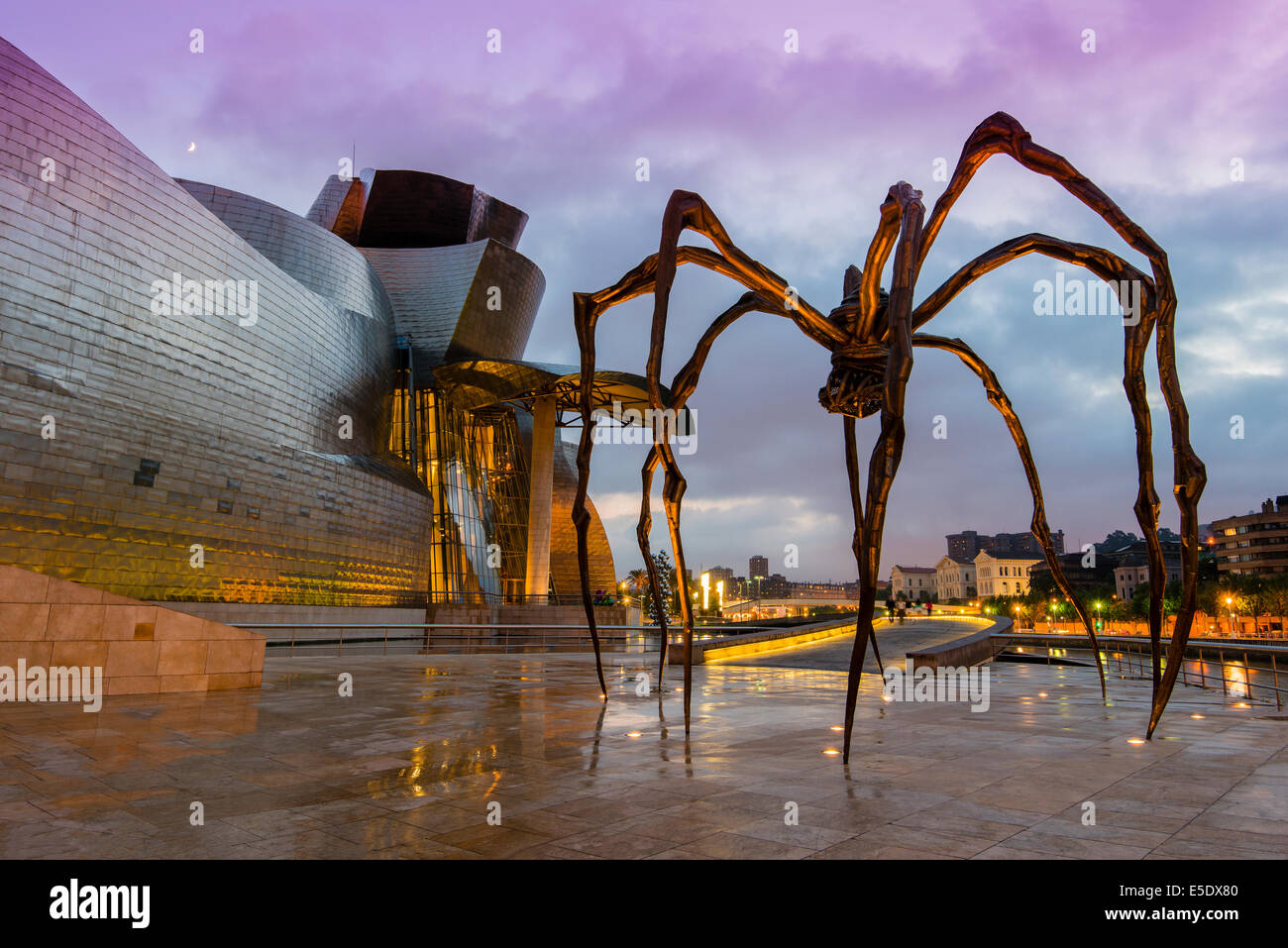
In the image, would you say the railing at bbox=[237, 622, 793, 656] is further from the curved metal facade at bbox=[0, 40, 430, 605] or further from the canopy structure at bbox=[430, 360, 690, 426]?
the canopy structure at bbox=[430, 360, 690, 426]

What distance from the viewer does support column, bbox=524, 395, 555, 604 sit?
38.6m

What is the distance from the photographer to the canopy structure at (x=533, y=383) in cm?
3668

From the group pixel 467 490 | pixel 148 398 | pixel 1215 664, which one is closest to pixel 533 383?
pixel 467 490

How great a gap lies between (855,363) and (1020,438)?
9.18ft

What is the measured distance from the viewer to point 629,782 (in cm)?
458

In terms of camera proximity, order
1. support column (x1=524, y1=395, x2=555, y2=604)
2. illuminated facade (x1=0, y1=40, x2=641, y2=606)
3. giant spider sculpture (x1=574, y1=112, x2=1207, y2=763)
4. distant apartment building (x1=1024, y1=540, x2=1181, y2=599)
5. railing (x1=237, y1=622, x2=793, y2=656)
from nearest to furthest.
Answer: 1. giant spider sculpture (x1=574, y1=112, x2=1207, y2=763)
2. illuminated facade (x1=0, y1=40, x2=641, y2=606)
3. railing (x1=237, y1=622, x2=793, y2=656)
4. support column (x1=524, y1=395, x2=555, y2=604)
5. distant apartment building (x1=1024, y1=540, x2=1181, y2=599)

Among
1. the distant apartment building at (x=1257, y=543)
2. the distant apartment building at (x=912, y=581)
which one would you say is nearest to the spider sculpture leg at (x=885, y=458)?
the distant apartment building at (x=1257, y=543)

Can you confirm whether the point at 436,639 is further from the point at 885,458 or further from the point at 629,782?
the point at 885,458

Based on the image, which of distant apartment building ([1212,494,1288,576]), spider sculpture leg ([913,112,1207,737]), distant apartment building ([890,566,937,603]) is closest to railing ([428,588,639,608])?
spider sculpture leg ([913,112,1207,737])

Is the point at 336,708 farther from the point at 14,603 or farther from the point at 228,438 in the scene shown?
the point at 228,438

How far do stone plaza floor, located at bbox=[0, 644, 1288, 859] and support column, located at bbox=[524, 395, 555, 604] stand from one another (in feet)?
97.9

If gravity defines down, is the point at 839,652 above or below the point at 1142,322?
below
